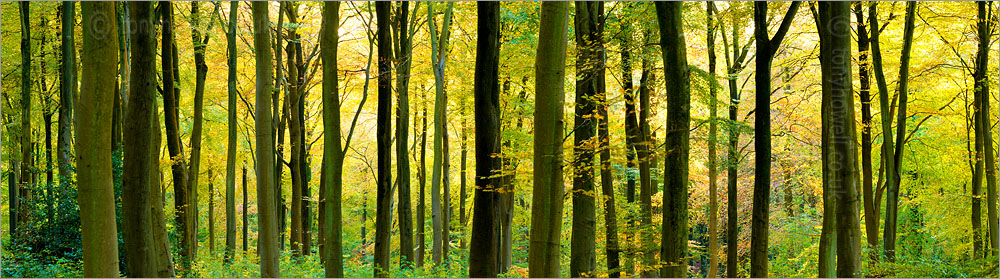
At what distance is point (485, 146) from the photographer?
9555 mm

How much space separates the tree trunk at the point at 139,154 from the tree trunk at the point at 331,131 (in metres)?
2.46

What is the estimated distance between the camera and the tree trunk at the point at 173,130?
1115cm

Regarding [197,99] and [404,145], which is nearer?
[404,145]

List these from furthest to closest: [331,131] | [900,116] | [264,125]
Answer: [900,116] < [264,125] < [331,131]

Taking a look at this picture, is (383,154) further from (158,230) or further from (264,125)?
(158,230)

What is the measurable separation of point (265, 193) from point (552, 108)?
507 centimetres

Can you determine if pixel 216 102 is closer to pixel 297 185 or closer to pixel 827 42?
pixel 297 185

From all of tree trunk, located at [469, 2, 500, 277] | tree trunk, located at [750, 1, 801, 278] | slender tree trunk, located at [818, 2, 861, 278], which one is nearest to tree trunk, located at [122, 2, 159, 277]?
tree trunk, located at [469, 2, 500, 277]

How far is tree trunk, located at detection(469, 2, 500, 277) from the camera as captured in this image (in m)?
9.33

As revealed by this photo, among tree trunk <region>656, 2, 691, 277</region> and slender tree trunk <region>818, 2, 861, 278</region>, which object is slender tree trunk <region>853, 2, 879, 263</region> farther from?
tree trunk <region>656, 2, 691, 277</region>

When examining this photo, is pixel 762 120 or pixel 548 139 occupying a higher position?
pixel 762 120

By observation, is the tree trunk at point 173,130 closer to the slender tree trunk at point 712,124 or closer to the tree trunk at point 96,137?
the tree trunk at point 96,137

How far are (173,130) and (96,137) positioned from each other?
634 cm

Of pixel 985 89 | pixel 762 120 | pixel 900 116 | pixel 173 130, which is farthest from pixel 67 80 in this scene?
pixel 985 89
